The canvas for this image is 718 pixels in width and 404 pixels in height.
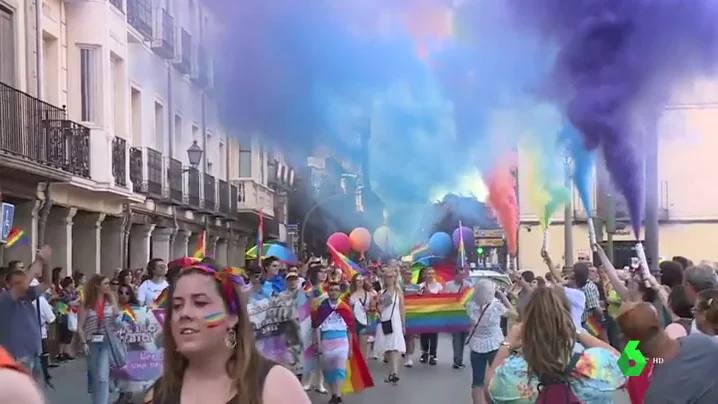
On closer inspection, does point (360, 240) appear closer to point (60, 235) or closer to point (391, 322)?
point (60, 235)

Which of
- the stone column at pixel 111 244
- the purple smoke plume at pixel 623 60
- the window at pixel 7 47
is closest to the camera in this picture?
the purple smoke plume at pixel 623 60

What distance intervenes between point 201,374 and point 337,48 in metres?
11.4

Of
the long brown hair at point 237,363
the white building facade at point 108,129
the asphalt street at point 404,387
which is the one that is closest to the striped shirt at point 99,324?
the asphalt street at point 404,387

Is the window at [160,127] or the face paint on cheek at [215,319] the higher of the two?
the window at [160,127]

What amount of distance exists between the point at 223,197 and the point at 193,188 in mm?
3225

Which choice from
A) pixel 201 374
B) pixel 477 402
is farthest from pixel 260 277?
pixel 201 374

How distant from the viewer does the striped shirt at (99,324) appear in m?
10.8

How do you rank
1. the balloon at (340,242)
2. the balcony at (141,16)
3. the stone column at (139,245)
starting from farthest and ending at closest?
the stone column at (139,245), the balcony at (141,16), the balloon at (340,242)

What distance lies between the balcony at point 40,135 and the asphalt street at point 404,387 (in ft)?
10.6

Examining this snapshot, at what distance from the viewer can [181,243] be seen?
28.6 metres

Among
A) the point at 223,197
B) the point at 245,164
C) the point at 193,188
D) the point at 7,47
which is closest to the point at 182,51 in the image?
the point at 193,188

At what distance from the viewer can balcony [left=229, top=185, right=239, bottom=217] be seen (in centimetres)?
3005

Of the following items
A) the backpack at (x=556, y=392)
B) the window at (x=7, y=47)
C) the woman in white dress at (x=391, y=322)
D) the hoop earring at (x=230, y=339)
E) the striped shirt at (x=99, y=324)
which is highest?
the window at (x=7, y=47)

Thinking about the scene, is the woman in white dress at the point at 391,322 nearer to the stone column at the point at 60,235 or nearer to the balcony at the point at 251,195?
the stone column at the point at 60,235
